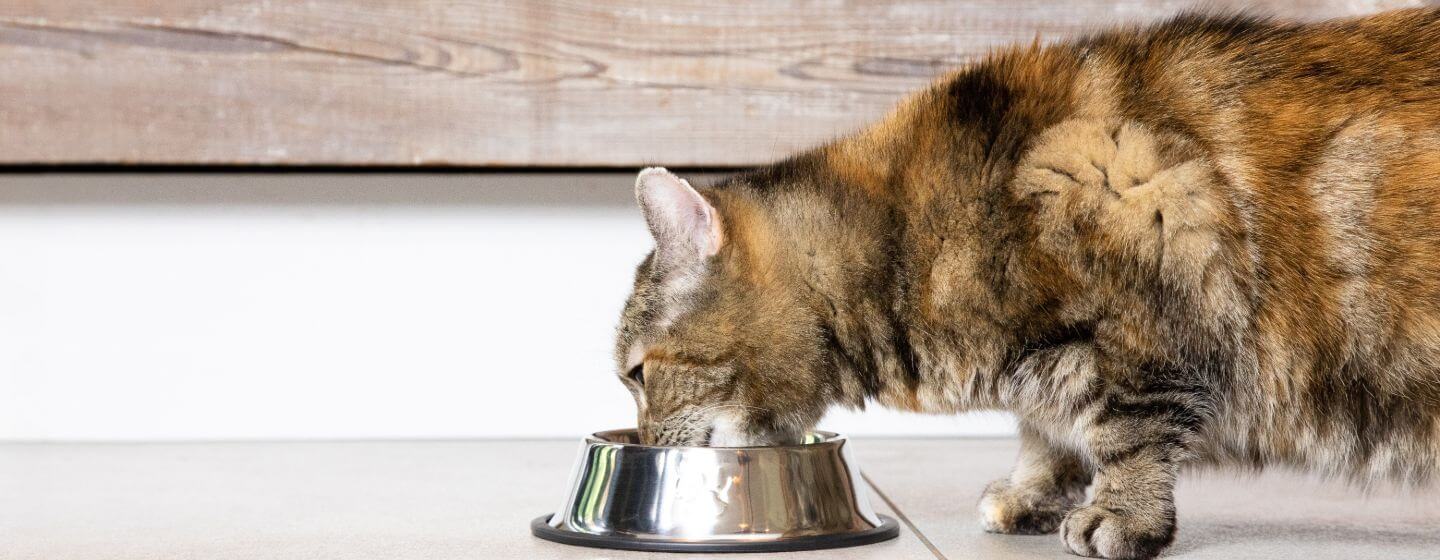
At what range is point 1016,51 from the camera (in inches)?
55.1

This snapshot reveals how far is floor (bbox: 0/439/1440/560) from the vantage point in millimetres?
1322

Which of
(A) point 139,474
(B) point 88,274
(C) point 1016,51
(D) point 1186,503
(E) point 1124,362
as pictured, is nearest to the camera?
(E) point 1124,362

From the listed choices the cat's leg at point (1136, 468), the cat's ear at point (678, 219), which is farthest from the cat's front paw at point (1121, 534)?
the cat's ear at point (678, 219)

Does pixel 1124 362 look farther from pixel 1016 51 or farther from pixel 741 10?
pixel 741 10

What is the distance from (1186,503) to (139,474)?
1.46m

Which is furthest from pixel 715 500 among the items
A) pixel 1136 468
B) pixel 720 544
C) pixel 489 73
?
pixel 489 73

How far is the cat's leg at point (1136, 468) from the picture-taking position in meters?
1.25

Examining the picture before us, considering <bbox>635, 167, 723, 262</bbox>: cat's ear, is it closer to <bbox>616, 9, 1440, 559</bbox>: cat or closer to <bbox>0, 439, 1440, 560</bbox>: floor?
<bbox>616, 9, 1440, 559</bbox>: cat

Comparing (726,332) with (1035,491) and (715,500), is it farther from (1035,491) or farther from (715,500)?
(1035,491)

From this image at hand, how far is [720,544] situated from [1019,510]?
38 cm

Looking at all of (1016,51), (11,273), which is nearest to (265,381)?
(11,273)

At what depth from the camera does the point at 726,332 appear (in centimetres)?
139

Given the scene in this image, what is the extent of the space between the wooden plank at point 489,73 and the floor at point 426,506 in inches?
19.6

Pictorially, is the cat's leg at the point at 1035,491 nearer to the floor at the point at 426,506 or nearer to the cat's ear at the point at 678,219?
the floor at the point at 426,506
